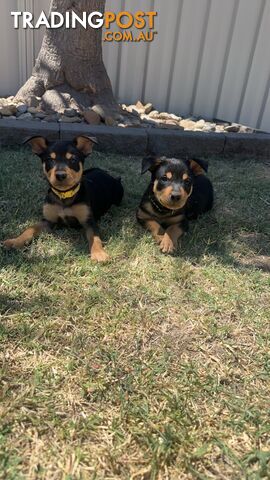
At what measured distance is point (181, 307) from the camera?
2.97 metres

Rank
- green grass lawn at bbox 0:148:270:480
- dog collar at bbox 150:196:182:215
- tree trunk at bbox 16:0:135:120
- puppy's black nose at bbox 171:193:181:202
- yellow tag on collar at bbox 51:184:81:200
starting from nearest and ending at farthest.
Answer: green grass lawn at bbox 0:148:270:480 < puppy's black nose at bbox 171:193:181:202 < yellow tag on collar at bbox 51:184:81:200 < dog collar at bbox 150:196:182:215 < tree trunk at bbox 16:0:135:120

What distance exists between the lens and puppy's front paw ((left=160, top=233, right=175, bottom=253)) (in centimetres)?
354

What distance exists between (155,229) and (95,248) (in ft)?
2.09

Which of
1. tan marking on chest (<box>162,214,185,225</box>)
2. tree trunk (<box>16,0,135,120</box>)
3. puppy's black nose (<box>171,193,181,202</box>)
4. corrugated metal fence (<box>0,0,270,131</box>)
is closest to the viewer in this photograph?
puppy's black nose (<box>171,193,181,202</box>)

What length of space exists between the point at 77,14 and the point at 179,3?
1.84m

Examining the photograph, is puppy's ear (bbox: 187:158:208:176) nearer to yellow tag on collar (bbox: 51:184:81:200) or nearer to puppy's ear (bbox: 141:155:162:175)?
puppy's ear (bbox: 141:155:162:175)

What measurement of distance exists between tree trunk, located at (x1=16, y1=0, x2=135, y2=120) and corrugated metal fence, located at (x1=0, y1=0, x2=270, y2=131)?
2.45ft

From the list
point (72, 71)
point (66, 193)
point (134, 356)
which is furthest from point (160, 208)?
point (72, 71)

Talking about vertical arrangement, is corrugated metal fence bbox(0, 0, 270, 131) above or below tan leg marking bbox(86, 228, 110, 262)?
above

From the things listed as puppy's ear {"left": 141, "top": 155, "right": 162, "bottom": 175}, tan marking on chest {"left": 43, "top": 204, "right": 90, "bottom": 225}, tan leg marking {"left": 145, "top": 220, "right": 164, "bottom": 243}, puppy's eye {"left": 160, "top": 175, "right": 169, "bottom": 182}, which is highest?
puppy's ear {"left": 141, "top": 155, "right": 162, "bottom": 175}

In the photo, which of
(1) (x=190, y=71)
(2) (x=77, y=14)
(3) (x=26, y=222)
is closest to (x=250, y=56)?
(1) (x=190, y=71)

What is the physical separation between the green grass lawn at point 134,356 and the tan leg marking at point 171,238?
9cm

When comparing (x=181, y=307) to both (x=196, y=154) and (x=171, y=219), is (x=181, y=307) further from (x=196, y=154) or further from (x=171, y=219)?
(x=196, y=154)

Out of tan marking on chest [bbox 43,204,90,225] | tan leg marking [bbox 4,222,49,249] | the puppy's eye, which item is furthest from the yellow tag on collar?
the puppy's eye
